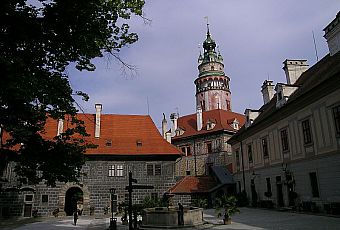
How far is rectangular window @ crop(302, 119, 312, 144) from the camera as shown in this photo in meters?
19.2

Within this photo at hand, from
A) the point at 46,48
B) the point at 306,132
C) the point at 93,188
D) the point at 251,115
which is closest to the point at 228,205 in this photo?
the point at 306,132

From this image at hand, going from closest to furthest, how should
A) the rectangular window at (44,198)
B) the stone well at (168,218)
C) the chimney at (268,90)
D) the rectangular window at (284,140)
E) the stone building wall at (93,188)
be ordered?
the stone well at (168,218), the rectangular window at (284,140), the stone building wall at (93,188), the rectangular window at (44,198), the chimney at (268,90)

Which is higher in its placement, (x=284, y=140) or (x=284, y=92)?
(x=284, y=92)

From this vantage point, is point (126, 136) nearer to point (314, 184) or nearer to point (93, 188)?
point (93, 188)

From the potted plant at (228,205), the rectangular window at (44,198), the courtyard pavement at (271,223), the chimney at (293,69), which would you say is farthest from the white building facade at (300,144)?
the rectangular window at (44,198)

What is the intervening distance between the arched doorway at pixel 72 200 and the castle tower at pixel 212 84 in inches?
1202

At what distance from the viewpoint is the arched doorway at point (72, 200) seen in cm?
3039

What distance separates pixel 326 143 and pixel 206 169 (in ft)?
85.3

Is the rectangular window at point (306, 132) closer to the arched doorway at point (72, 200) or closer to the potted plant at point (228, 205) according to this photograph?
the potted plant at point (228, 205)

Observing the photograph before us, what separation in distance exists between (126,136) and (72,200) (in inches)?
329

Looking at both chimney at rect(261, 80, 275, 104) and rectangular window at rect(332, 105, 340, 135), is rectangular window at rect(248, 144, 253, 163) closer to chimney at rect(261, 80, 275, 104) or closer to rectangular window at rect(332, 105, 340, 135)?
chimney at rect(261, 80, 275, 104)

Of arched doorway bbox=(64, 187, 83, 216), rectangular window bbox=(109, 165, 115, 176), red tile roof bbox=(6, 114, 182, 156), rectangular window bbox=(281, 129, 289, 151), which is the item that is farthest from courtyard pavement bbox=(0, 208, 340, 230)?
red tile roof bbox=(6, 114, 182, 156)

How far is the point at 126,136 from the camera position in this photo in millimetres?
32719

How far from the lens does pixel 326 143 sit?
1742 centimetres
